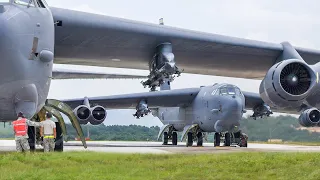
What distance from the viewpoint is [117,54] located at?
1484cm

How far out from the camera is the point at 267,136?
3431cm

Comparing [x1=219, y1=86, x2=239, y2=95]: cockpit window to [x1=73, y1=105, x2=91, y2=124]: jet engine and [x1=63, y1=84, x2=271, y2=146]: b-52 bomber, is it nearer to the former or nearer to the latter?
[x1=63, y1=84, x2=271, y2=146]: b-52 bomber

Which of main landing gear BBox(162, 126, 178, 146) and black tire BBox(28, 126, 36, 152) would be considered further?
main landing gear BBox(162, 126, 178, 146)

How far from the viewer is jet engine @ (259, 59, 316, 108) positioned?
46.1ft

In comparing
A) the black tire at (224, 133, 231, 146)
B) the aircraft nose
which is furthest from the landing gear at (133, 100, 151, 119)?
the aircraft nose

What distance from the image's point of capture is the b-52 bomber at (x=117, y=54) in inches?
440

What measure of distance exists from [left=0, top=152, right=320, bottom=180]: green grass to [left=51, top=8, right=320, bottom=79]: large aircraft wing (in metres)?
3.07

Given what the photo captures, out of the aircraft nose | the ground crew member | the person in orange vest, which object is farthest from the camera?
the aircraft nose

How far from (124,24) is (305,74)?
4557 millimetres

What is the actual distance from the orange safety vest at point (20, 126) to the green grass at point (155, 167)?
125cm

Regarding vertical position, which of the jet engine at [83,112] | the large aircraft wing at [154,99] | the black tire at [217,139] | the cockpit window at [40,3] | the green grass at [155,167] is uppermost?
the large aircraft wing at [154,99]

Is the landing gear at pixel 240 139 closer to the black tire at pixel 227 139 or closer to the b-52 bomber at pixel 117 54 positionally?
the black tire at pixel 227 139

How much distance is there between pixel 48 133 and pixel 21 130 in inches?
70.9

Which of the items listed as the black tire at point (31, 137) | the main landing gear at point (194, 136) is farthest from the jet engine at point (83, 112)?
the black tire at point (31, 137)
